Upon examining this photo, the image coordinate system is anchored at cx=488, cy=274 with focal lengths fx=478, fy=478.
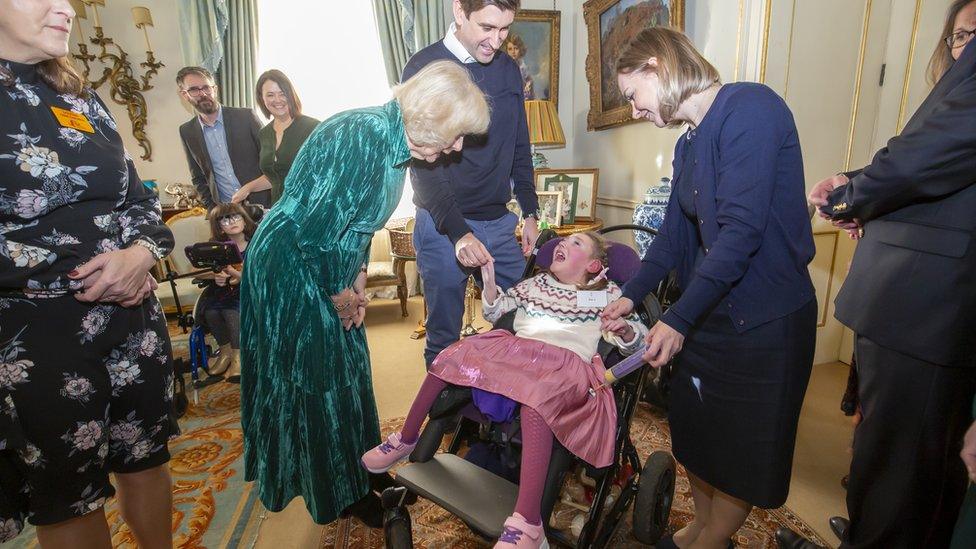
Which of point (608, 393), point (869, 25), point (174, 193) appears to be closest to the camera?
point (608, 393)

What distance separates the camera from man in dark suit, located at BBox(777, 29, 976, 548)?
3.50 ft

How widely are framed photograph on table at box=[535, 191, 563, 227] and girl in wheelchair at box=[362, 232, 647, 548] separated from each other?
6.21ft

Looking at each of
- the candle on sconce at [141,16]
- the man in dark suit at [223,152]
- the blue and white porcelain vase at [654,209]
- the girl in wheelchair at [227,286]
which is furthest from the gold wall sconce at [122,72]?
the blue and white porcelain vase at [654,209]

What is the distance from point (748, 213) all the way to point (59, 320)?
1.55 metres

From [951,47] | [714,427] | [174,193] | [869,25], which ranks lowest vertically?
[714,427]

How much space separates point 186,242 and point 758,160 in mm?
4214

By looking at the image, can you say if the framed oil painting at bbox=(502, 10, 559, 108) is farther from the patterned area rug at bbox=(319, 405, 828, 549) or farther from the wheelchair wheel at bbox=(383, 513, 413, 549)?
the wheelchair wheel at bbox=(383, 513, 413, 549)

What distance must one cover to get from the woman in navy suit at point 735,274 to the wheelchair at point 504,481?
0.79ft

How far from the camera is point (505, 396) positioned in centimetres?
139

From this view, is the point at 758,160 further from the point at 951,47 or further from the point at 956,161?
the point at 951,47

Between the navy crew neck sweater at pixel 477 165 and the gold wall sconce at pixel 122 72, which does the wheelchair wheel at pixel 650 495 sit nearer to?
the navy crew neck sweater at pixel 477 165

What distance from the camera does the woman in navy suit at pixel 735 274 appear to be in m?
1.11

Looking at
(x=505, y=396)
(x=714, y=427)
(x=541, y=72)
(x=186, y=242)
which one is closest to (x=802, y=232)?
(x=714, y=427)

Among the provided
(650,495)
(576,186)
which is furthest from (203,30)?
(650,495)
